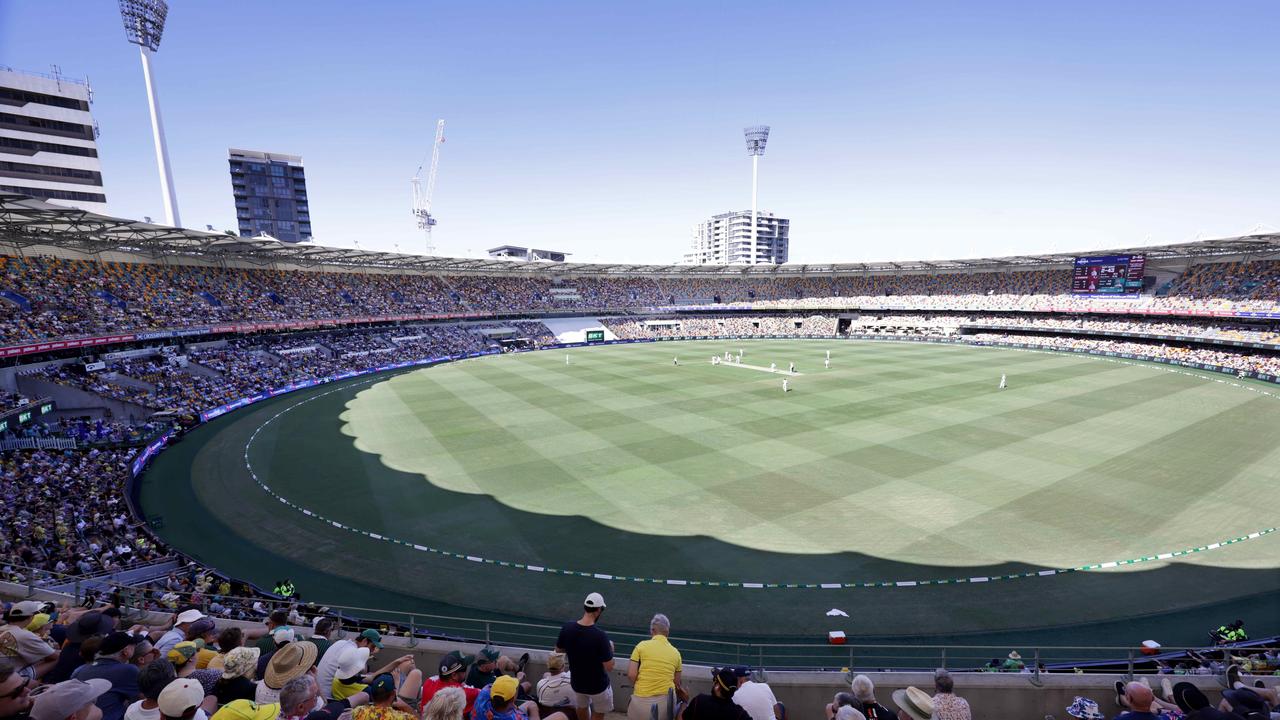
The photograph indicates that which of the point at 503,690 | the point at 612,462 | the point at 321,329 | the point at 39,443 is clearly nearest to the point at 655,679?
the point at 503,690

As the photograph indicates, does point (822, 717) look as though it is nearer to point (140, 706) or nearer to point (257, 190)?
point (140, 706)

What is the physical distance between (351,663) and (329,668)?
56 centimetres

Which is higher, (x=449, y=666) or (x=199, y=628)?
(x=449, y=666)

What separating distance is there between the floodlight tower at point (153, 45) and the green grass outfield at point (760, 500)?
1680 inches

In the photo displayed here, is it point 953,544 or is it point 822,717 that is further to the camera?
point 953,544

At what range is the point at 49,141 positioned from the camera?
53.5m

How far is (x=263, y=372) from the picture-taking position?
145 feet

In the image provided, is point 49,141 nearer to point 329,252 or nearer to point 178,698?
point 329,252

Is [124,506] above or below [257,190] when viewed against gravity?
below

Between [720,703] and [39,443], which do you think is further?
[39,443]

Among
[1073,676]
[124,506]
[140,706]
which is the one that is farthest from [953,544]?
[124,506]

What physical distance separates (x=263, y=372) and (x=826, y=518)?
45365mm

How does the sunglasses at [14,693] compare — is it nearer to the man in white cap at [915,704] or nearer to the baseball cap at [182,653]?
the baseball cap at [182,653]

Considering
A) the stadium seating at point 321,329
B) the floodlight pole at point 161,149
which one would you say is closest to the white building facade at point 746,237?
the stadium seating at point 321,329
